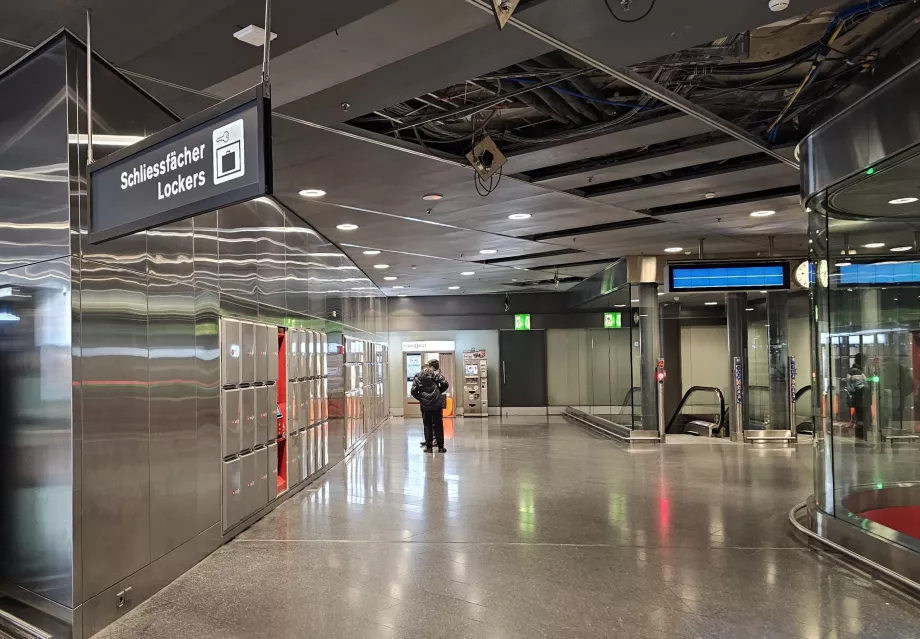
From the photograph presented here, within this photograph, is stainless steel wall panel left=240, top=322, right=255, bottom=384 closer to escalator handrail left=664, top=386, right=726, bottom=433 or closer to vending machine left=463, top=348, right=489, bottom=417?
escalator handrail left=664, top=386, right=726, bottom=433

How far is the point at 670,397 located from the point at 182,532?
1619cm

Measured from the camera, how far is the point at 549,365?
1986 cm

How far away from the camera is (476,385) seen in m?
19.3

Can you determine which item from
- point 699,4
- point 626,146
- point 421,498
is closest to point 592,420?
point 421,498

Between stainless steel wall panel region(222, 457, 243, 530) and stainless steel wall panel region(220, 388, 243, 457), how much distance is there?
113 mm

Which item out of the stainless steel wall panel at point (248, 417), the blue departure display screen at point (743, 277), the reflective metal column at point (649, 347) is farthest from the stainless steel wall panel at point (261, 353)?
the reflective metal column at point (649, 347)

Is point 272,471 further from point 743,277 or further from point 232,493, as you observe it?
point 743,277

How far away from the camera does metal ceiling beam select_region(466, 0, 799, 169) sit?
3703mm

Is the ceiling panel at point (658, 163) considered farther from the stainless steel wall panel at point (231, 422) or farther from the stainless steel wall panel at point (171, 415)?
the stainless steel wall panel at point (171, 415)

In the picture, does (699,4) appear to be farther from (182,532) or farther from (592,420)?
(592,420)

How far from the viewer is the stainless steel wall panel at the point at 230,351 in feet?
18.5

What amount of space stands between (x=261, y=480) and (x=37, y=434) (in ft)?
9.46

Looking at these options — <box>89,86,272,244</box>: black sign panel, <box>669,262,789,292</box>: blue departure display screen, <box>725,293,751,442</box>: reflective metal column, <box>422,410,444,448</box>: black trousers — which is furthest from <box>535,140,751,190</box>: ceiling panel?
<box>725,293,751,442</box>: reflective metal column

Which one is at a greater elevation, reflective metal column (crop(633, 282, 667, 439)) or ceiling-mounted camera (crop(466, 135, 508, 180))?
ceiling-mounted camera (crop(466, 135, 508, 180))
